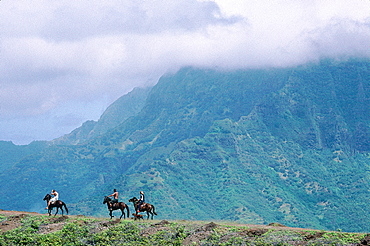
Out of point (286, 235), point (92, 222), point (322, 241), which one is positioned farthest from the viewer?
point (92, 222)

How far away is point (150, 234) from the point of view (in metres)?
52.8

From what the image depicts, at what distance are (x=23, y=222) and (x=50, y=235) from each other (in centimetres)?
796

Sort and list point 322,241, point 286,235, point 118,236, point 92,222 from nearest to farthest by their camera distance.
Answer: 1. point 322,241
2. point 286,235
3. point 118,236
4. point 92,222

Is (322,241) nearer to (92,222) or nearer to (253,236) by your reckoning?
(253,236)

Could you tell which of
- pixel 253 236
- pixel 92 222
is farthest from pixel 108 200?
pixel 253 236

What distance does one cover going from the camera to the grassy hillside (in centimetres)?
4706

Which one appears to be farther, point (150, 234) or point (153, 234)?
point (150, 234)

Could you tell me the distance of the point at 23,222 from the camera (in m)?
59.1

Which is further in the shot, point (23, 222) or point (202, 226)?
point (23, 222)

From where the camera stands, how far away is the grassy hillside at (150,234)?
47.1 m

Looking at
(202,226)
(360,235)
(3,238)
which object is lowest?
(360,235)

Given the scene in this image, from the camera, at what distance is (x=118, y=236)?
52.2 metres

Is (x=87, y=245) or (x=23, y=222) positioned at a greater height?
(x=23, y=222)

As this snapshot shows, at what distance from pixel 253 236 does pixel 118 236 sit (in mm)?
14022
